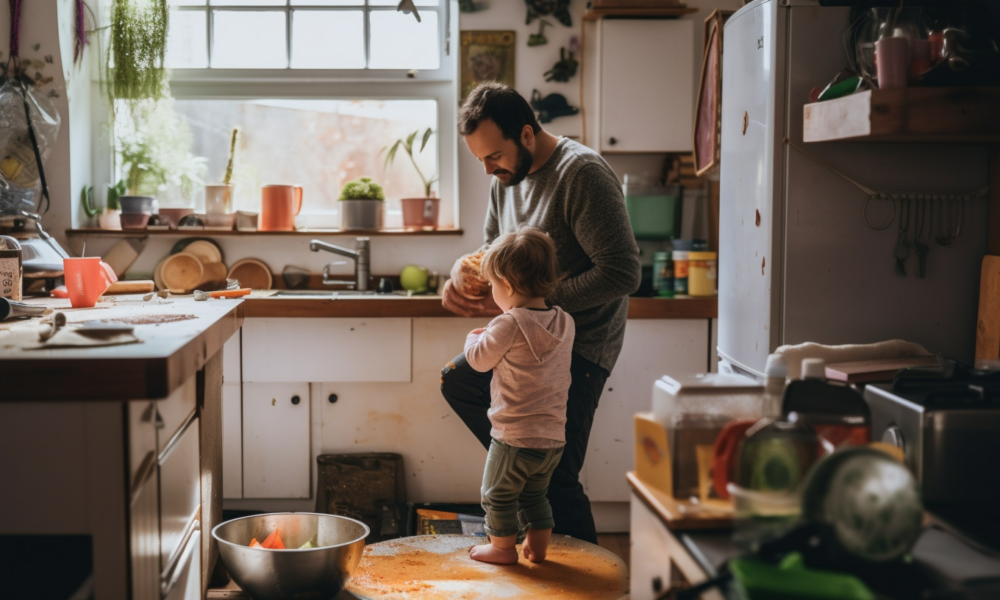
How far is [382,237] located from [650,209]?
1.12 m

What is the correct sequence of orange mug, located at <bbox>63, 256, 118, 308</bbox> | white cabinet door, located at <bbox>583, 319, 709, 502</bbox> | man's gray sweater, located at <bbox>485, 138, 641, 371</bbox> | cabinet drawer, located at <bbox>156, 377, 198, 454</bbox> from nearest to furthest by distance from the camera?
1. cabinet drawer, located at <bbox>156, 377, 198, 454</bbox>
2. orange mug, located at <bbox>63, 256, 118, 308</bbox>
3. man's gray sweater, located at <bbox>485, 138, 641, 371</bbox>
4. white cabinet door, located at <bbox>583, 319, 709, 502</bbox>

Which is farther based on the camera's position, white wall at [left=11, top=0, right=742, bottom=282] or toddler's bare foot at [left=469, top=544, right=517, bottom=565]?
white wall at [left=11, top=0, right=742, bottom=282]

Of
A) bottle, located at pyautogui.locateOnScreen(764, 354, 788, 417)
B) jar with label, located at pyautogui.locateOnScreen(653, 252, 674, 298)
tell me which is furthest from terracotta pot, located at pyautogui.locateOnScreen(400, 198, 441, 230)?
bottle, located at pyautogui.locateOnScreen(764, 354, 788, 417)

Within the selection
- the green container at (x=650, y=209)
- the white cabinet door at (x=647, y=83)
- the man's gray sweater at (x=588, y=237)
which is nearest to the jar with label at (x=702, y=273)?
the green container at (x=650, y=209)

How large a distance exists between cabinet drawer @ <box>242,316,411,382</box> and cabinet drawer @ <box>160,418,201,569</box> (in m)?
1.15

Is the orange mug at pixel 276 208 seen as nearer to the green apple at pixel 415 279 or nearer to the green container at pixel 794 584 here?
the green apple at pixel 415 279

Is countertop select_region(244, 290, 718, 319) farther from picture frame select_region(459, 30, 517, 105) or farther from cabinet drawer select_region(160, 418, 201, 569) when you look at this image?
cabinet drawer select_region(160, 418, 201, 569)

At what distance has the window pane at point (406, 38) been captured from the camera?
12.5ft

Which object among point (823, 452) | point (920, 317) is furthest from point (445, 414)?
point (823, 452)

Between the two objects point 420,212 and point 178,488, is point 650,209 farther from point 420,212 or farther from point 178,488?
point 178,488

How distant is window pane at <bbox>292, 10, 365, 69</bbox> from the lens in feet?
12.5

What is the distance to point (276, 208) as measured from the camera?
3.68 meters

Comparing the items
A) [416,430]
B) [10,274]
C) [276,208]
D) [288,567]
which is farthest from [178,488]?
[276,208]

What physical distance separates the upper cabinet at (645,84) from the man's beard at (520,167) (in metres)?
1.16
